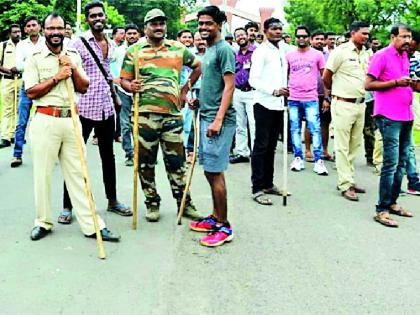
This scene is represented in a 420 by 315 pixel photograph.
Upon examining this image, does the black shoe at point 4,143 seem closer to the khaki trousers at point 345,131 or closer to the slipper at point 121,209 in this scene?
the slipper at point 121,209

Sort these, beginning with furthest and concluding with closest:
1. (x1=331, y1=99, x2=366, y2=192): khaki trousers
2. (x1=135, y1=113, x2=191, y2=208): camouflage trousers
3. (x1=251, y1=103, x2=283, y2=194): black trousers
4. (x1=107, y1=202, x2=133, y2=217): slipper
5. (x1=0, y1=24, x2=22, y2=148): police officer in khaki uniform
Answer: (x1=0, y1=24, x2=22, y2=148): police officer in khaki uniform, (x1=331, y1=99, x2=366, y2=192): khaki trousers, (x1=251, y1=103, x2=283, y2=194): black trousers, (x1=107, y1=202, x2=133, y2=217): slipper, (x1=135, y1=113, x2=191, y2=208): camouflage trousers

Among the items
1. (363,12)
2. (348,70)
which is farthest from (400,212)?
(363,12)

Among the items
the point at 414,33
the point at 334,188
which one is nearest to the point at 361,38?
the point at 414,33

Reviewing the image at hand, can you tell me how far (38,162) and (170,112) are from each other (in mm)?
1283

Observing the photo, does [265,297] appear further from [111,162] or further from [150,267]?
[111,162]

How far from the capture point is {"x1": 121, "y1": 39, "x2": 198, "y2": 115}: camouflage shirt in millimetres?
5344

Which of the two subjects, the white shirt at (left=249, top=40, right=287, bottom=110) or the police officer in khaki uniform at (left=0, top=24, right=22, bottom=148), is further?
the police officer in khaki uniform at (left=0, top=24, right=22, bottom=148)

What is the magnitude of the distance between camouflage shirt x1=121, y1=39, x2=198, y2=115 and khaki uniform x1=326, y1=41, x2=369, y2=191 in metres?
2.44

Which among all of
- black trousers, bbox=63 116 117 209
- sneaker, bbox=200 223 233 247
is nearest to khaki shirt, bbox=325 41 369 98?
sneaker, bbox=200 223 233 247

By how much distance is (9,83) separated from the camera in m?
9.63

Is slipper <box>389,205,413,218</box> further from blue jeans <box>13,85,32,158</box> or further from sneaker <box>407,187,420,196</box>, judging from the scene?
blue jeans <box>13,85,32,158</box>

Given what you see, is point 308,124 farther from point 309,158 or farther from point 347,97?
point 347,97

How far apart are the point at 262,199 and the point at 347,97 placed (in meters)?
1.68

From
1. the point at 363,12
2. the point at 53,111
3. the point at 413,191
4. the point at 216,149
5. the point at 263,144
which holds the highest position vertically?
the point at 363,12
